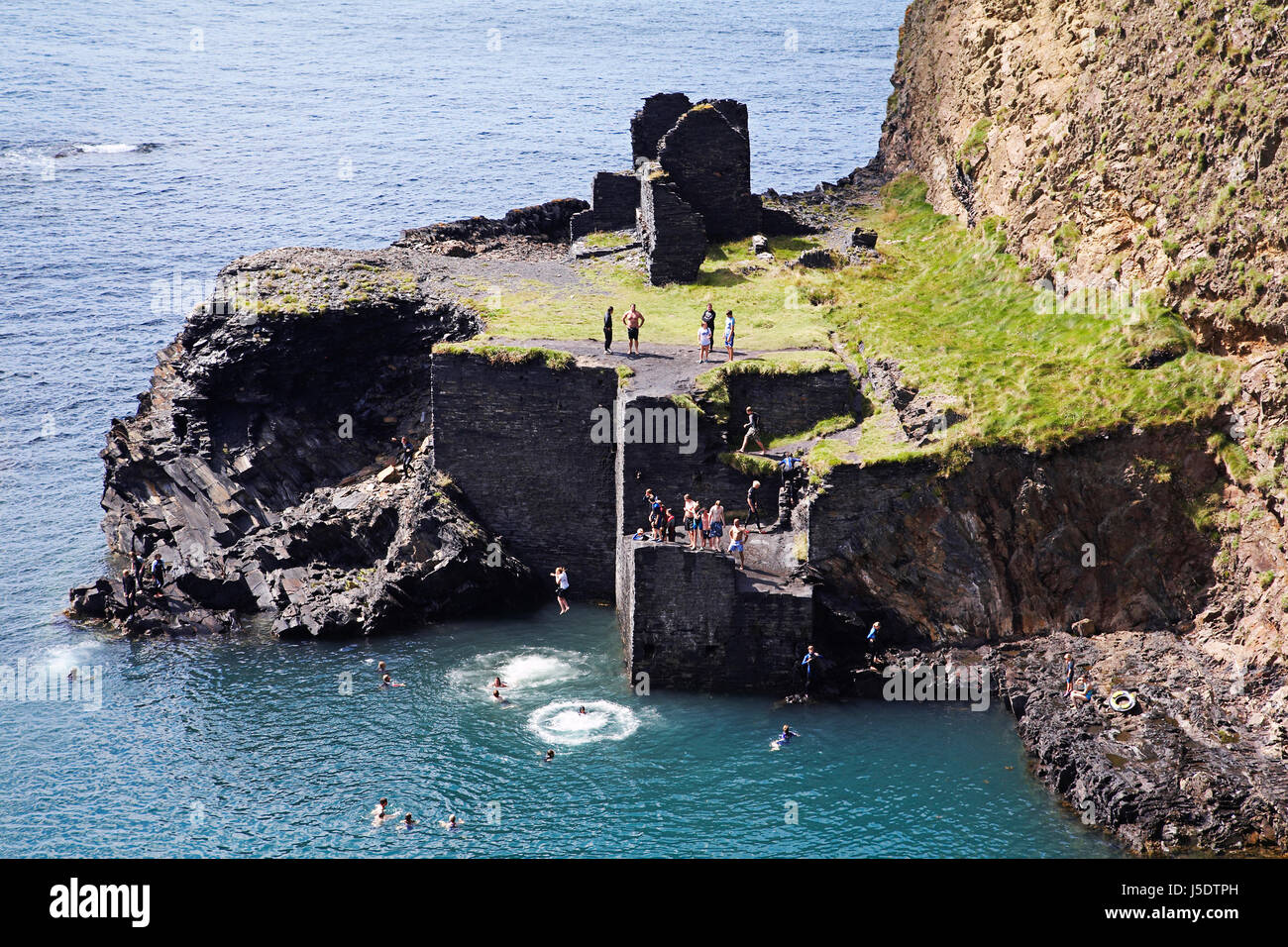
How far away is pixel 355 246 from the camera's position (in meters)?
93.8

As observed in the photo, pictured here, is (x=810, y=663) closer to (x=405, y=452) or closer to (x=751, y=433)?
(x=751, y=433)

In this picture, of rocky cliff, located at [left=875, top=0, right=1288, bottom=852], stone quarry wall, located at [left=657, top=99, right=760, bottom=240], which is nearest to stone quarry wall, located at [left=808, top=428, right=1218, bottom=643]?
rocky cliff, located at [left=875, top=0, right=1288, bottom=852]

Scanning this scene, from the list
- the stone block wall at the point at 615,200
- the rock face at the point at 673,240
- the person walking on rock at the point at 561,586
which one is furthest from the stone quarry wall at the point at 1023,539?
the stone block wall at the point at 615,200

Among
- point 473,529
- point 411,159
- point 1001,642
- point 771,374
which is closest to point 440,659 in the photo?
point 473,529

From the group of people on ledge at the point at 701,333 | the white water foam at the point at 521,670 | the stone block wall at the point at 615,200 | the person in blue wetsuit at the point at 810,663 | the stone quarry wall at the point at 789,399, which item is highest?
the stone block wall at the point at 615,200

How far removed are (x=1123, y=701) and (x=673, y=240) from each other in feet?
88.7

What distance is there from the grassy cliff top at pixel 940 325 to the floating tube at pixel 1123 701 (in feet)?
27.0

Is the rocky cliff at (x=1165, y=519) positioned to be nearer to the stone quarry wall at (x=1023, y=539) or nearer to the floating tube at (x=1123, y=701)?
the stone quarry wall at (x=1023, y=539)

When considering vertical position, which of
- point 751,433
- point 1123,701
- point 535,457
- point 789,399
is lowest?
point 1123,701

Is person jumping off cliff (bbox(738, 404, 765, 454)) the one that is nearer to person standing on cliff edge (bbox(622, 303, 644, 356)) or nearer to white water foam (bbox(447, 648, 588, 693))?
person standing on cliff edge (bbox(622, 303, 644, 356))

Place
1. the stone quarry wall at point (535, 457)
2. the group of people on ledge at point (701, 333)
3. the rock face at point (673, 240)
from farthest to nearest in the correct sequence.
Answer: the rock face at point (673, 240) < the stone quarry wall at point (535, 457) < the group of people on ledge at point (701, 333)

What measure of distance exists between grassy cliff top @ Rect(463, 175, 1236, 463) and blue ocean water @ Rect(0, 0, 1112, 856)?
416 inches

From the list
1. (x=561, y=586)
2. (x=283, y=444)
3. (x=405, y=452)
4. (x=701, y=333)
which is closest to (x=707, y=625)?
(x=561, y=586)

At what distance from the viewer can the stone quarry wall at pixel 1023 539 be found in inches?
1902
